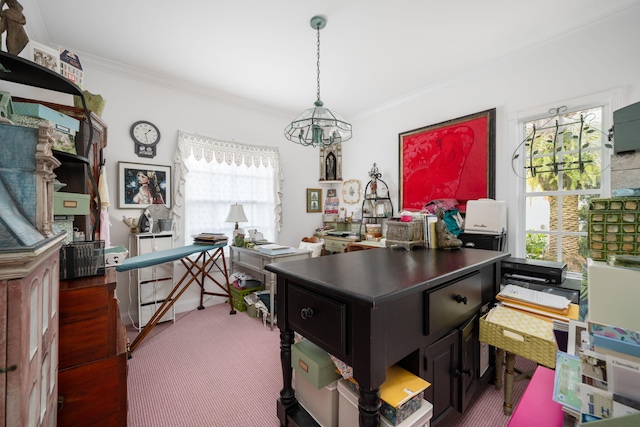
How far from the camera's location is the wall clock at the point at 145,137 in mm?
3141

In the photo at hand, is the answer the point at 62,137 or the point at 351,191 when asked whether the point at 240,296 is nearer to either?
the point at 62,137

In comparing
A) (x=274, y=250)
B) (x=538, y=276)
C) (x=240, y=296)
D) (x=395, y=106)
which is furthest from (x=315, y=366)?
(x=395, y=106)

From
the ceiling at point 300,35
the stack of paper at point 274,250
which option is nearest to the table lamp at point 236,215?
the stack of paper at point 274,250

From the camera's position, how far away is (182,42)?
2.60m

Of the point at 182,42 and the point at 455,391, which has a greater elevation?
the point at 182,42

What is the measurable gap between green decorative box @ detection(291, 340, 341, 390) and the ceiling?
2645 mm

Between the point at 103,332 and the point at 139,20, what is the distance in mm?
2639

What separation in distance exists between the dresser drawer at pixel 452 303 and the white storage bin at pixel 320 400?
1.89ft

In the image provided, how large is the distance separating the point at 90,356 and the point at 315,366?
3.79 ft

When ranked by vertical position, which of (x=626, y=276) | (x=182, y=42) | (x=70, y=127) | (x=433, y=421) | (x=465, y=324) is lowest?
(x=433, y=421)

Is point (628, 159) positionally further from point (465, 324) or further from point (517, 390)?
point (517, 390)

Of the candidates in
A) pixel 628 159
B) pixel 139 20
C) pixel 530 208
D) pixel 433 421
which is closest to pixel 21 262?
pixel 628 159

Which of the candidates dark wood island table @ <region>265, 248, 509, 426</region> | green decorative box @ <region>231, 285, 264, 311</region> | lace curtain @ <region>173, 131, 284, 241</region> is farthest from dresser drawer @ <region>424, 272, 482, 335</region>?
lace curtain @ <region>173, 131, 284, 241</region>

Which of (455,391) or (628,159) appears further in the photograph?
(455,391)
